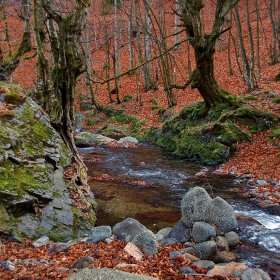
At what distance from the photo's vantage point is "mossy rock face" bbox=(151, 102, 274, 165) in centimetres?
1149

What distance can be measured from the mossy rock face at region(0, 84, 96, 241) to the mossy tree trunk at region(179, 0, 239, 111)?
7448 mm

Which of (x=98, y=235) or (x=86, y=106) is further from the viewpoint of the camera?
(x=86, y=106)

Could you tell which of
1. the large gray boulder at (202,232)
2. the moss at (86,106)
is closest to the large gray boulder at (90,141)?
the moss at (86,106)

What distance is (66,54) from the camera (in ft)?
22.5

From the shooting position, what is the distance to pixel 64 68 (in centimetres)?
707

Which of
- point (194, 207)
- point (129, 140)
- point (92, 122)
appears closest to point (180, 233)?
point (194, 207)

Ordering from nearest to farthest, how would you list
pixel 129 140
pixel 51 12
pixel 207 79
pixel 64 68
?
1. pixel 51 12
2. pixel 64 68
3. pixel 207 79
4. pixel 129 140

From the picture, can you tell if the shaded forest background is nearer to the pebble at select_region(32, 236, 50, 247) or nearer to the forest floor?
the forest floor

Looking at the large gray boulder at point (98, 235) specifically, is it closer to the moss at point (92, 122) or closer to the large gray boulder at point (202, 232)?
the large gray boulder at point (202, 232)

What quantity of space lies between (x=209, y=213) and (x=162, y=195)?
2678 millimetres

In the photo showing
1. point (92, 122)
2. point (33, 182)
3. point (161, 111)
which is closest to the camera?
point (33, 182)

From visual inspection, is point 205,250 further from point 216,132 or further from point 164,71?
point 164,71

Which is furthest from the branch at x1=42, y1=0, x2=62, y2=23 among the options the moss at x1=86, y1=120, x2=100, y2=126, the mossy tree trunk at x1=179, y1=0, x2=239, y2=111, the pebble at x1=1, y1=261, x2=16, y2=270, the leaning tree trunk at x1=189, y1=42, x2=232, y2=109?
the moss at x1=86, y1=120, x2=100, y2=126

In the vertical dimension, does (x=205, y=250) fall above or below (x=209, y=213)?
below
